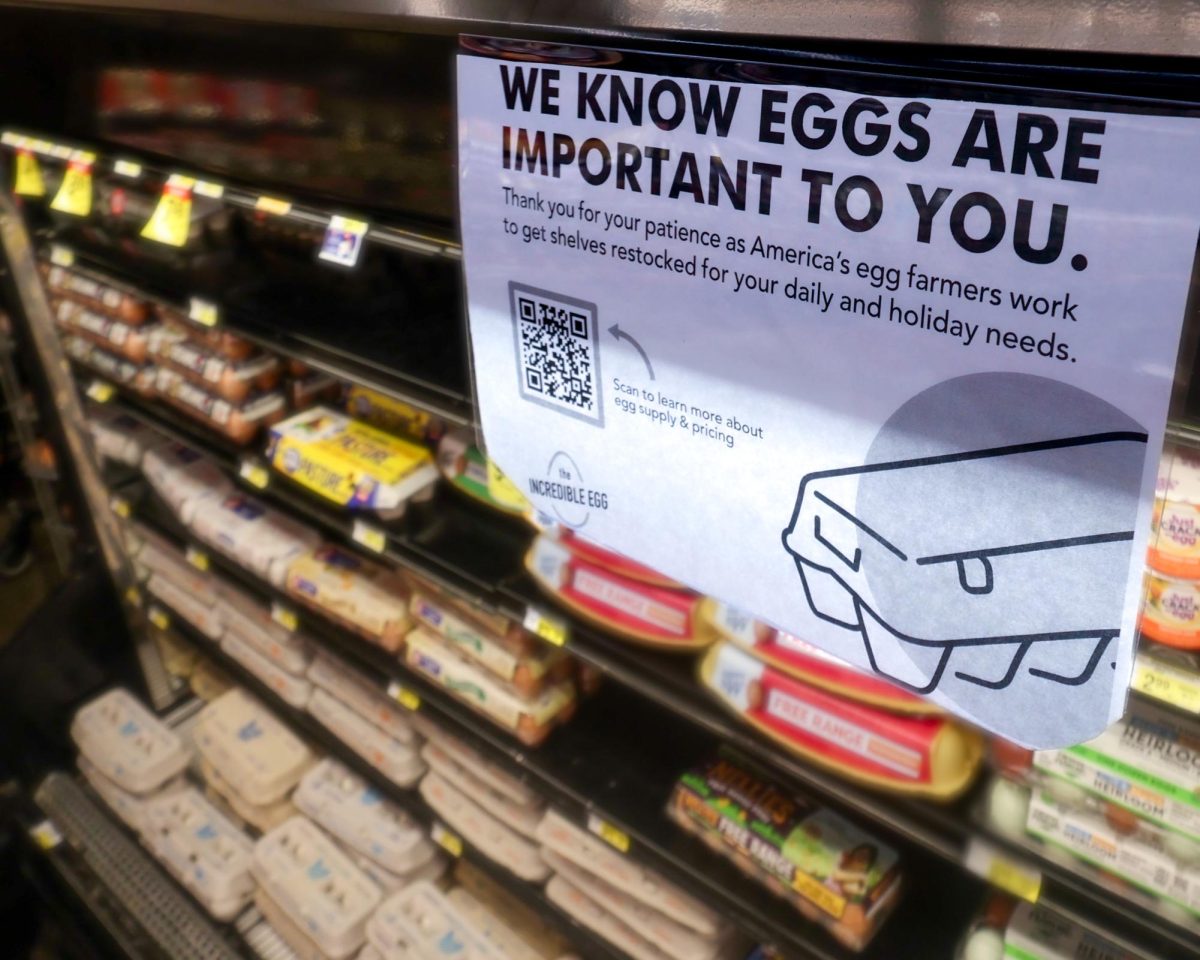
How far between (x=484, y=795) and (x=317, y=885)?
1.65 ft

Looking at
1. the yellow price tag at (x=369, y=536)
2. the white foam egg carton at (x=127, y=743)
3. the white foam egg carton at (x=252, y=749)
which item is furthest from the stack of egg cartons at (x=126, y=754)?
the yellow price tag at (x=369, y=536)

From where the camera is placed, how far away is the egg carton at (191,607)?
8.77 ft

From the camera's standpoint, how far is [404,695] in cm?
206

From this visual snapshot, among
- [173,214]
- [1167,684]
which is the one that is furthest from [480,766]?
[1167,684]

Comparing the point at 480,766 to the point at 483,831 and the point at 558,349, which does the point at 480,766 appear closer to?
the point at 483,831

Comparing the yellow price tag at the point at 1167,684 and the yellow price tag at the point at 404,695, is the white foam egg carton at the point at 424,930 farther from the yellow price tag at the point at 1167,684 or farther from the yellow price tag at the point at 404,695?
the yellow price tag at the point at 1167,684

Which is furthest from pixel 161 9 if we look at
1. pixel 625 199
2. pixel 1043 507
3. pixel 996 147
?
pixel 1043 507

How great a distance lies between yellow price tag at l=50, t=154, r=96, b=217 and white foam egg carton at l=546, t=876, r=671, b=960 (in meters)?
1.72

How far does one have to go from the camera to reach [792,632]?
0.78m

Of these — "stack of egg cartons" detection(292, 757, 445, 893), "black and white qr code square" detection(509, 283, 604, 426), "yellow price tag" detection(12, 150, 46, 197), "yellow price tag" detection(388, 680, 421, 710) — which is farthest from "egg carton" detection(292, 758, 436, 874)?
"black and white qr code square" detection(509, 283, 604, 426)

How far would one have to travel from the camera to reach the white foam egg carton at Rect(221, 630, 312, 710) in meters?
2.45

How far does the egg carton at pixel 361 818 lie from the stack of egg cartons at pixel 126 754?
1.49ft

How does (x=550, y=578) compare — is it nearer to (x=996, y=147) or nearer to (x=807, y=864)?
(x=807, y=864)

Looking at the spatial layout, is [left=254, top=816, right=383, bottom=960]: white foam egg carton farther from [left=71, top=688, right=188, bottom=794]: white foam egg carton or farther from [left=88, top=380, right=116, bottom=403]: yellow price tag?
[left=88, top=380, right=116, bottom=403]: yellow price tag
